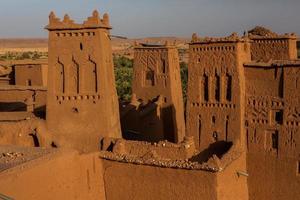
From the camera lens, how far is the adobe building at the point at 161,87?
25.2 metres

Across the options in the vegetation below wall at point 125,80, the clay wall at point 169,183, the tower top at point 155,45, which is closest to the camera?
the clay wall at point 169,183

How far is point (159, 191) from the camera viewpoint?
1472cm

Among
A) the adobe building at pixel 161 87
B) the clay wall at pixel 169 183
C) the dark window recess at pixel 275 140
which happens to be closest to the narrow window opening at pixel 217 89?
the dark window recess at pixel 275 140

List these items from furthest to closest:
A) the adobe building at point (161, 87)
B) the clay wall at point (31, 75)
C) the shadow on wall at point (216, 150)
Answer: the clay wall at point (31, 75)
the adobe building at point (161, 87)
the shadow on wall at point (216, 150)

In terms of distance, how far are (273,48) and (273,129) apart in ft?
12.9

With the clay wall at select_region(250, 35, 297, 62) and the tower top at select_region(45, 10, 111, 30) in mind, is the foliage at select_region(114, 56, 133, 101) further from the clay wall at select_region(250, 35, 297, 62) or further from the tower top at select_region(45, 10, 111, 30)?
the tower top at select_region(45, 10, 111, 30)

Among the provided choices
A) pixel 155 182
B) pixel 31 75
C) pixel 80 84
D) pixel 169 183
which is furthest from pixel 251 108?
pixel 31 75

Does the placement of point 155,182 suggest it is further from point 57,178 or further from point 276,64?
point 276,64

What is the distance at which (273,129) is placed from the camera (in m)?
17.2

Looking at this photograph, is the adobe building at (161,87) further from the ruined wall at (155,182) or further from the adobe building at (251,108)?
the ruined wall at (155,182)

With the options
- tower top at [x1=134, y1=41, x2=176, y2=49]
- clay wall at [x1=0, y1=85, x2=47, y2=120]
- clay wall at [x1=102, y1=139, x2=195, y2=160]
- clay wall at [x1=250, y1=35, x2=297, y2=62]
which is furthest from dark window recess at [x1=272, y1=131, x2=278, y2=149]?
tower top at [x1=134, y1=41, x2=176, y2=49]

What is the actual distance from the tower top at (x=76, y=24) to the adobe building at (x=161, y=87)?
777cm

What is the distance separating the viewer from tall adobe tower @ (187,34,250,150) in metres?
17.4

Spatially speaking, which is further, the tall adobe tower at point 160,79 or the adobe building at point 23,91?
the tall adobe tower at point 160,79
